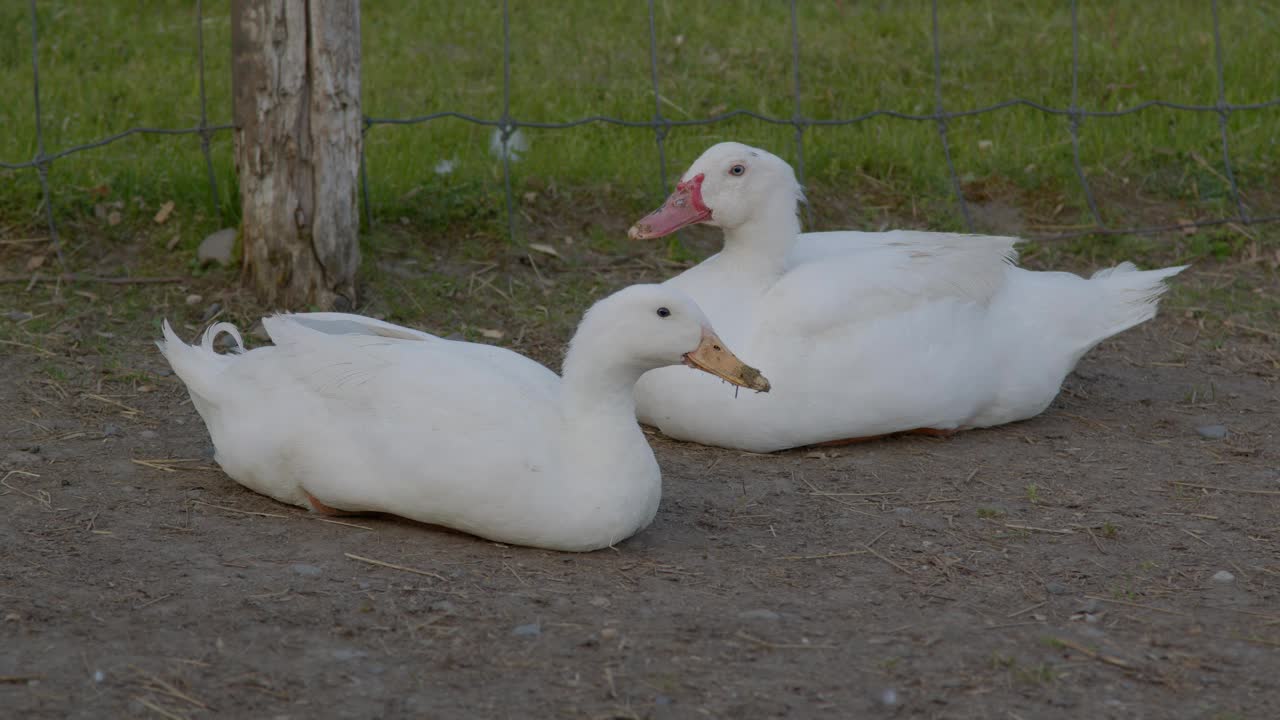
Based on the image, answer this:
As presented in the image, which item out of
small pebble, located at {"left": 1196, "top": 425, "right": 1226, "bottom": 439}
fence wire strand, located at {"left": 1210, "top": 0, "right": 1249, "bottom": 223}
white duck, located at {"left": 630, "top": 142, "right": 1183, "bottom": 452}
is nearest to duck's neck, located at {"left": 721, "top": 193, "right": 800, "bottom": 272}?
white duck, located at {"left": 630, "top": 142, "right": 1183, "bottom": 452}

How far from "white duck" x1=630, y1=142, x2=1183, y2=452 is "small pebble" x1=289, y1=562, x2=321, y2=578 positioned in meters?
1.52

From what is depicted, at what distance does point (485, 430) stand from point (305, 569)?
560 millimetres

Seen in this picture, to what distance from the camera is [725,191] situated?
205 inches

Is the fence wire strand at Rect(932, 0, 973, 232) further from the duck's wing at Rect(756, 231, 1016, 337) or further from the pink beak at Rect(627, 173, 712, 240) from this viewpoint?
the pink beak at Rect(627, 173, 712, 240)

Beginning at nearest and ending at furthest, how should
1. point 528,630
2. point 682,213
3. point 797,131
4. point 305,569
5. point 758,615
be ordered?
point 528,630
point 758,615
point 305,569
point 682,213
point 797,131

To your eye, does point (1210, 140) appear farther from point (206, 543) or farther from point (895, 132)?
point (206, 543)

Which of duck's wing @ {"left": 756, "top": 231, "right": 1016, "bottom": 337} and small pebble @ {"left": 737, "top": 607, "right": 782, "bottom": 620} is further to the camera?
duck's wing @ {"left": 756, "top": 231, "right": 1016, "bottom": 337}

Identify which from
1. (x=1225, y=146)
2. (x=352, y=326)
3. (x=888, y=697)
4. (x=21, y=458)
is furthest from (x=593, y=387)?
(x=1225, y=146)

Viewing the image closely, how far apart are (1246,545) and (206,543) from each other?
2.79 meters

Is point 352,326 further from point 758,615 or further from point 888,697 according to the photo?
point 888,697

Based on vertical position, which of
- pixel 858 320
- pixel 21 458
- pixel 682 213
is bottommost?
pixel 21 458

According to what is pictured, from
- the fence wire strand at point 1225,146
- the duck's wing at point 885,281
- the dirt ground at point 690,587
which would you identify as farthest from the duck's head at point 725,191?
the fence wire strand at point 1225,146

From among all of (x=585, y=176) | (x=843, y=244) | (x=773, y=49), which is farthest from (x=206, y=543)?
(x=773, y=49)

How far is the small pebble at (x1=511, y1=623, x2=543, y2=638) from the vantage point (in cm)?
339
